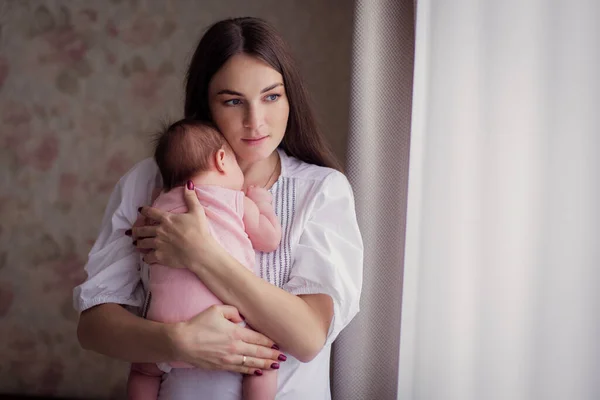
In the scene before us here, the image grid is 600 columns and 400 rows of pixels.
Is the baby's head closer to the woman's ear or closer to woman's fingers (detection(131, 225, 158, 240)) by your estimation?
the woman's ear

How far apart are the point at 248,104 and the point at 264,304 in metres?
0.43

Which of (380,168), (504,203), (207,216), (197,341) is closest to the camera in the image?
(197,341)

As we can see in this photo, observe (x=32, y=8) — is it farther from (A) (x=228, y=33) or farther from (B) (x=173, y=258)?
(B) (x=173, y=258)

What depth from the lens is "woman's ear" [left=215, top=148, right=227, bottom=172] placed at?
56.9 inches

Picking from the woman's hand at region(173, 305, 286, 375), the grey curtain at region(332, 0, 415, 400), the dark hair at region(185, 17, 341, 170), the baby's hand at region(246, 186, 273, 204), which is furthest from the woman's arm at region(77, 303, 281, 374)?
the grey curtain at region(332, 0, 415, 400)

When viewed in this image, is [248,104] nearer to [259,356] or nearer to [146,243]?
[146,243]

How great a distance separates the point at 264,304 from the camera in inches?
53.4

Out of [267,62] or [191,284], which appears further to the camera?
[267,62]

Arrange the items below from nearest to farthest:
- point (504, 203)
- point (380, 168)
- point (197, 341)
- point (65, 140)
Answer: point (197, 341)
point (504, 203)
point (380, 168)
point (65, 140)

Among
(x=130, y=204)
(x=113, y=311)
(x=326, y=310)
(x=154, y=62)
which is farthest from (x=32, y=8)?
(x=326, y=310)

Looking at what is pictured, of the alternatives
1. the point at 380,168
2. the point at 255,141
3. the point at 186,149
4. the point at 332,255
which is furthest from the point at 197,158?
the point at 380,168

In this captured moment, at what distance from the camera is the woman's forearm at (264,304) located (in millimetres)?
1352

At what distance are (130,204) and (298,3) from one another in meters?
1.25

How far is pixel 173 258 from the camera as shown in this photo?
1378 mm
